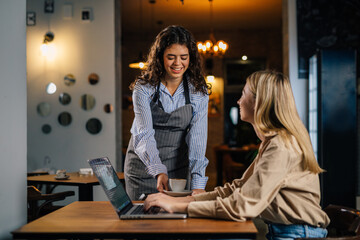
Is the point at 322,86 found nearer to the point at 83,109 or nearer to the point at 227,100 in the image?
the point at 83,109

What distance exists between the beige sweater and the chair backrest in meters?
0.17

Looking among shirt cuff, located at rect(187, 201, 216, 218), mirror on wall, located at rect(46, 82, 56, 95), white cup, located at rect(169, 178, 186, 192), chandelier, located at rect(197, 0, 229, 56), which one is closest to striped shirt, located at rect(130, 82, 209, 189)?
white cup, located at rect(169, 178, 186, 192)

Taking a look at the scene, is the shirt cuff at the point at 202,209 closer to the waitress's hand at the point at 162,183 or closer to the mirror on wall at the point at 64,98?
the waitress's hand at the point at 162,183

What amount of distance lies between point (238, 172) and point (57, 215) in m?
5.84

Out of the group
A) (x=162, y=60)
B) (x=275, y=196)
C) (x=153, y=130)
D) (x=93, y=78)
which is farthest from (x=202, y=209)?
(x=93, y=78)

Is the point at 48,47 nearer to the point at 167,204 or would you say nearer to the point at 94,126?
the point at 94,126

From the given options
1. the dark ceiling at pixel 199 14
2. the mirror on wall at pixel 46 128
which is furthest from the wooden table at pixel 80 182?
the dark ceiling at pixel 199 14

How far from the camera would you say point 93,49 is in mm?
5977

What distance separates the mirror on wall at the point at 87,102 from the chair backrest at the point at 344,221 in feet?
14.9

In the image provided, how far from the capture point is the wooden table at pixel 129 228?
1287 mm

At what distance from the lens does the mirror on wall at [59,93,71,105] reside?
604cm

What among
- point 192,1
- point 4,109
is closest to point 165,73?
point 4,109

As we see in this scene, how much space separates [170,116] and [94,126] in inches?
154

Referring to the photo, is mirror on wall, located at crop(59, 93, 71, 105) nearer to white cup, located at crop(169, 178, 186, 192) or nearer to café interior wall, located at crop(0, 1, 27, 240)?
café interior wall, located at crop(0, 1, 27, 240)
